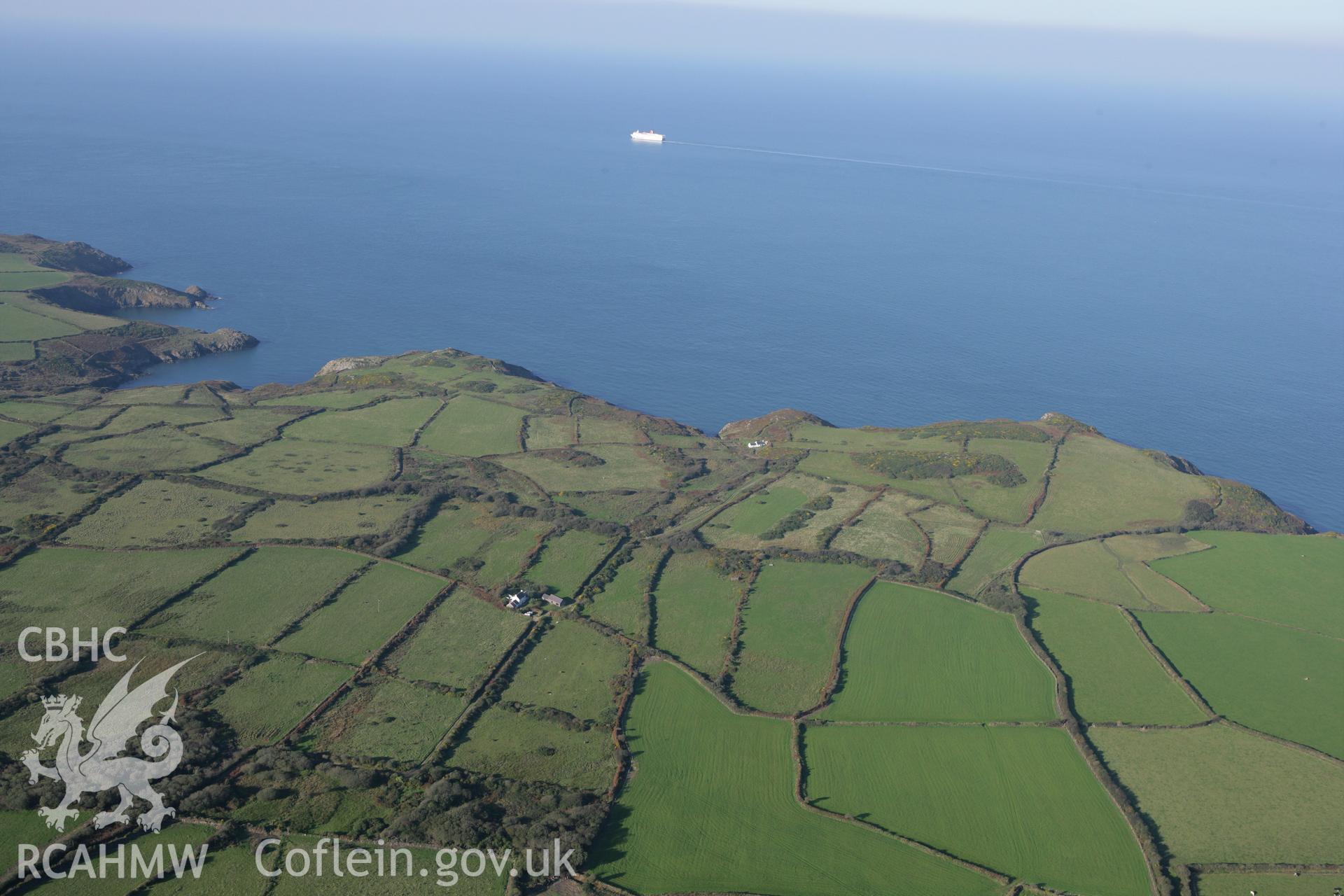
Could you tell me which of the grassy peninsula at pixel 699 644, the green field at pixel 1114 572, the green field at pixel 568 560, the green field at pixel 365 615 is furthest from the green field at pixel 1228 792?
the green field at pixel 365 615

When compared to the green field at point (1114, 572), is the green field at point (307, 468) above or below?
below

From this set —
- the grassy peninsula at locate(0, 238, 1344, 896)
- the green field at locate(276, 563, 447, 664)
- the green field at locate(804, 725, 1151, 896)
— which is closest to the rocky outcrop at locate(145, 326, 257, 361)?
the grassy peninsula at locate(0, 238, 1344, 896)

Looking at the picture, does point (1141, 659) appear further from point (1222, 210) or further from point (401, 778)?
point (1222, 210)

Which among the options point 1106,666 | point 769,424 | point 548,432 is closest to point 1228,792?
point 1106,666

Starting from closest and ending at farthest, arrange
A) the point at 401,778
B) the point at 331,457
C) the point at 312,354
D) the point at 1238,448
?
the point at 401,778 < the point at 331,457 < the point at 1238,448 < the point at 312,354

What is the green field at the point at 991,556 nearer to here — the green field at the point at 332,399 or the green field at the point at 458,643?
the green field at the point at 458,643

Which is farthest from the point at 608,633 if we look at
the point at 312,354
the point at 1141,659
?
the point at 312,354
